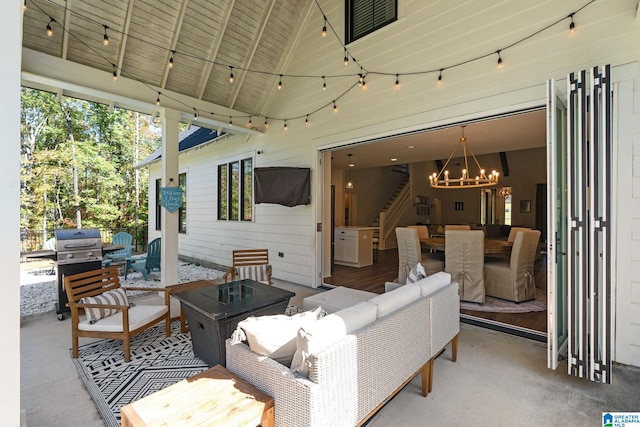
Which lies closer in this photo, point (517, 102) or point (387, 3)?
point (517, 102)

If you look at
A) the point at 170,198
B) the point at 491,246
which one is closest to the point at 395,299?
the point at 491,246

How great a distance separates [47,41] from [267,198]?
391 cm

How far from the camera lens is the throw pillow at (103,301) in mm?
3031

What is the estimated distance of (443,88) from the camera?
402 centimetres

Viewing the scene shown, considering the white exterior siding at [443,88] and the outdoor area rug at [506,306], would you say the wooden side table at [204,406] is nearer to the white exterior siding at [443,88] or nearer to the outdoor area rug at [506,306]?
the white exterior siding at [443,88]

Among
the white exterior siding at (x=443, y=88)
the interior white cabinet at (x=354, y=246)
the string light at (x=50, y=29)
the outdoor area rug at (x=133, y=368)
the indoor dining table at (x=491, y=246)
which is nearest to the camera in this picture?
the outdoor area rug at (x=133, y=368)

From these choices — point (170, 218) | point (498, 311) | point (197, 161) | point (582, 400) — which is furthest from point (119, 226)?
point (582, 400)

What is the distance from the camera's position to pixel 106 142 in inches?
562

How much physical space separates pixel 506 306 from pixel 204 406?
14.7ft

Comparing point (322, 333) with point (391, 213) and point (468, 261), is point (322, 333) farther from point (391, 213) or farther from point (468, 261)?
point (391, 213)

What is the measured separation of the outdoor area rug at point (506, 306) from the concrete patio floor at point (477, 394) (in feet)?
3.64

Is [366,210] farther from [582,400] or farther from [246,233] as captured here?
[582,400]

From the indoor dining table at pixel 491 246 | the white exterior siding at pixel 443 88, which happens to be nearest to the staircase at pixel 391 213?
the indoor dining table at pixel 491 246

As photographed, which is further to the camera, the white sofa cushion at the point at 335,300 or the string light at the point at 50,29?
the string light at the point at 50,29
